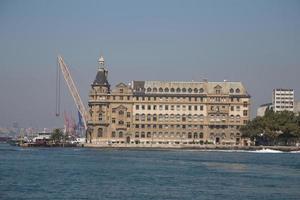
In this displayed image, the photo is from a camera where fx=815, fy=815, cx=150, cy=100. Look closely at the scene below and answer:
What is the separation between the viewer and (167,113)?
182 metres

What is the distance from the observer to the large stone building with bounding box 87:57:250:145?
181500mm

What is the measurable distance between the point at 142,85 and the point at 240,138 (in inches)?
989

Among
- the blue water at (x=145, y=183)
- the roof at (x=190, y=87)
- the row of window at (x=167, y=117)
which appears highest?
the roof at (x=190, y=87)

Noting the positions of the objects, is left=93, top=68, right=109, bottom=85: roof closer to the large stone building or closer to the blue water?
the large stone building

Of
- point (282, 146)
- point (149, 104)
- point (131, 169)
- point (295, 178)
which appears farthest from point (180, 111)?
point (295, 178)

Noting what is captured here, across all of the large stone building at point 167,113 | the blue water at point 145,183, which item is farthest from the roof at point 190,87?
the blue water at point 145,183

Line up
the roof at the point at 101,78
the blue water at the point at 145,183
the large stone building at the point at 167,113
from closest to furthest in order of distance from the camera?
the blue water at the point at 145,183 → the large stone building at the point at 167,113 → the roof at the point at 101,78

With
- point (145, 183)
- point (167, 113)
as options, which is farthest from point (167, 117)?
point (145, 183)

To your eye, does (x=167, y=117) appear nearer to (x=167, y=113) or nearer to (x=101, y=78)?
(x=167, y=113)

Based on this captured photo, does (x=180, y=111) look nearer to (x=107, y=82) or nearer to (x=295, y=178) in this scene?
(x=107, y=82)

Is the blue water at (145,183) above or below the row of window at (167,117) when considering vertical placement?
below

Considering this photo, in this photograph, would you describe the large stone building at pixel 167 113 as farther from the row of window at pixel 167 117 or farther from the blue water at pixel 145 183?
the blue water at pixel 145 183

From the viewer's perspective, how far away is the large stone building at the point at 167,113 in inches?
7146

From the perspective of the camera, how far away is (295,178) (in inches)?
2808
